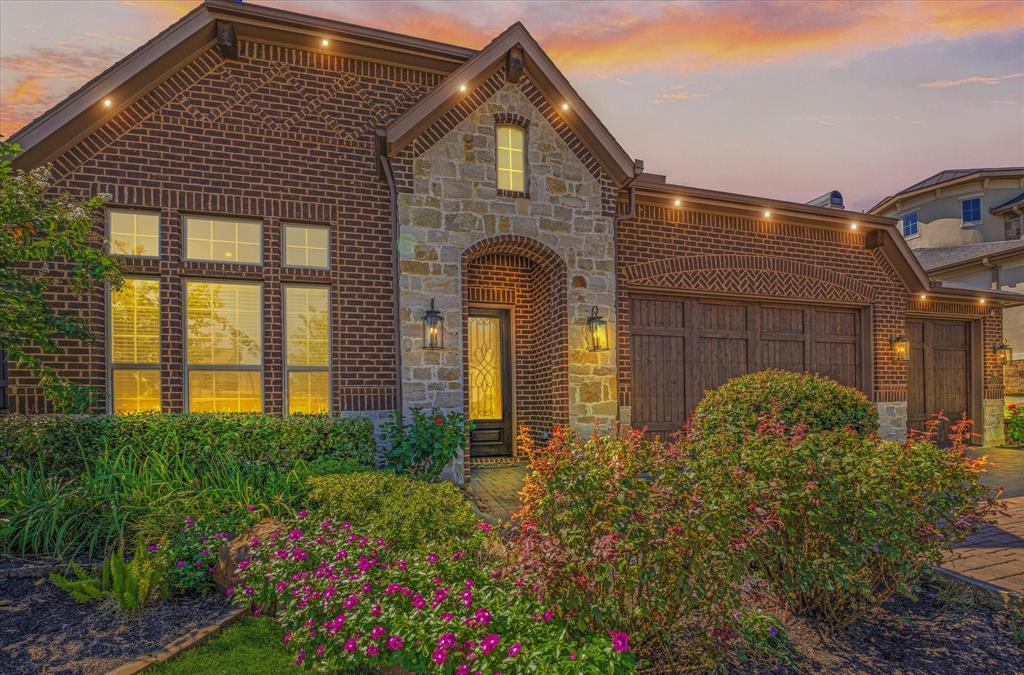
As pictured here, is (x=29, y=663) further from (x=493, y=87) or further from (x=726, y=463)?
(x=493, y=87)

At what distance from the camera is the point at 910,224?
25844 millimetres

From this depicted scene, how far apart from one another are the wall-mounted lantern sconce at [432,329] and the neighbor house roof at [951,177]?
2560 centimetres

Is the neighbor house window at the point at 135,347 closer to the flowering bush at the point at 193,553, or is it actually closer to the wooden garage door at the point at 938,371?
the flowering bush at the point at 193,553

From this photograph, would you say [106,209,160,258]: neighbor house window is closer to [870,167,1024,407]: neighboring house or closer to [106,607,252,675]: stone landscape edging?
[106,607,252,675]: stone landscape edging

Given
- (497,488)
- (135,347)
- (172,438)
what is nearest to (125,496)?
(172,438)

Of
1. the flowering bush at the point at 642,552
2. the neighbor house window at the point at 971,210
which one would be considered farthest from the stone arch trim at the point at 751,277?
the neighbor house window at the point at 971,210

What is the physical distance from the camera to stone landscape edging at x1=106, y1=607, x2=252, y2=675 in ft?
10.6

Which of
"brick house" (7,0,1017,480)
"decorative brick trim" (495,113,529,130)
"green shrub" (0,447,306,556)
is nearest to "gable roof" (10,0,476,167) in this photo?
"brick house" (7,0,1017,480)

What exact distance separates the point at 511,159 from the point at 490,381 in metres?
3.44

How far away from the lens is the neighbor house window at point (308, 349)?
7617mm

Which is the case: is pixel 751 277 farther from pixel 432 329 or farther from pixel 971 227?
pixel 971 227

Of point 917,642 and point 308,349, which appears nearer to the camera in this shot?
point 917,642

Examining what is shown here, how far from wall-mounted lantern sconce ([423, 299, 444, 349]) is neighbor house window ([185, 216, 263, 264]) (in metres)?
2.26

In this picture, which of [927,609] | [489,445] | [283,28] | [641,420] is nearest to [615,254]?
[641,420]
